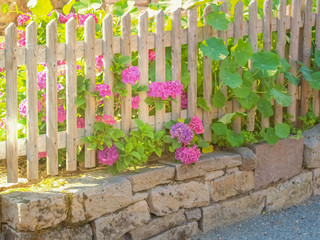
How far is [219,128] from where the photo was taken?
189 inches

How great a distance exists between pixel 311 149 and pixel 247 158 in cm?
72

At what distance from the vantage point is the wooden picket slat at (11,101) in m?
3.75

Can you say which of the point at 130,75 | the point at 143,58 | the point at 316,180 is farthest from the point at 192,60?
the point at 316,180

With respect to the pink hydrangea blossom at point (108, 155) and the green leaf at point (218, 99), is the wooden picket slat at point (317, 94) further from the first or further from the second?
the pink hydrangea blossom at point (108, 155)

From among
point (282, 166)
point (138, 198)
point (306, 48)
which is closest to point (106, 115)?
point (138, 198)

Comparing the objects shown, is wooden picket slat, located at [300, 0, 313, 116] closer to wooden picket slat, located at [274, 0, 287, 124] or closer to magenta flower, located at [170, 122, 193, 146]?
wooden picket slat, located at [274, 0, 287, 124]

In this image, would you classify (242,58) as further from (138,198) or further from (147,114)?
(138,198)

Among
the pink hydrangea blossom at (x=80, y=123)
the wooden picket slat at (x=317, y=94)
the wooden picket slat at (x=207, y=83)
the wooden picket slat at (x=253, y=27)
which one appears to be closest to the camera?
the pink hydrangea blossom at (x=80, y=123)

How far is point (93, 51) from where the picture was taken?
412 cm

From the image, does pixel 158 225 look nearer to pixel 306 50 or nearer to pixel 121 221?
pixel 121 221

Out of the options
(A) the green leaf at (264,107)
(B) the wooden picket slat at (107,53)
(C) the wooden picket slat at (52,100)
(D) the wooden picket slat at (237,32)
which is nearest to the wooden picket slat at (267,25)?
(A) the green leaf at (264,107)

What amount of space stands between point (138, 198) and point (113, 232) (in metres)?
0.27

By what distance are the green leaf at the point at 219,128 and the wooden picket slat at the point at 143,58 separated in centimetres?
59

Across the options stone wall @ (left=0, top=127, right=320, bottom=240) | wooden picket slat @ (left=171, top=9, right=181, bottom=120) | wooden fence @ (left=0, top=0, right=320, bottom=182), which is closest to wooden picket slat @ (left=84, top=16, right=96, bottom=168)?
wooden fence @ (left=0, top=0, right=320, bottom=182)
